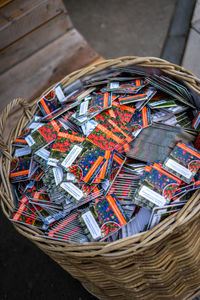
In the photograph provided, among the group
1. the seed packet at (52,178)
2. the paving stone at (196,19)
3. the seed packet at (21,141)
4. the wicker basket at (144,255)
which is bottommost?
the wicker basket at (144,255)

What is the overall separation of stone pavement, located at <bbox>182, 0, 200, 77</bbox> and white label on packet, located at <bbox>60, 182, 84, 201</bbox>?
1.46 metres

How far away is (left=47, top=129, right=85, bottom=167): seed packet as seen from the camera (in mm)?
1308

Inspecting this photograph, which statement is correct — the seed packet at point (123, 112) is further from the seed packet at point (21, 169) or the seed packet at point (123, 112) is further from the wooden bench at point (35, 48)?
the wooden bench at point (35, 48)

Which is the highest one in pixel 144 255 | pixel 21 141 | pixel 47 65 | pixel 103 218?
pixel 47 65

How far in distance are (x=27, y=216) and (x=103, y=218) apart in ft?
1.15

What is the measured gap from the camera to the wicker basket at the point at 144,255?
1.01 meters

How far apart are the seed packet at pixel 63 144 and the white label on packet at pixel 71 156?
1 cm

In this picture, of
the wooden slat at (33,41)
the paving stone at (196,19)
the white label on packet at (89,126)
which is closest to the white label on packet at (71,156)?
the white label on packet at (89,126)

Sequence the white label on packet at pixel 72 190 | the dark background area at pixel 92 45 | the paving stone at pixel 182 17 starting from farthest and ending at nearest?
the paving stone at pixel 182 17 < the dark background area at pixel 92 45 < the white label on packet at pixel 72 190

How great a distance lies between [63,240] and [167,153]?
0.57 m

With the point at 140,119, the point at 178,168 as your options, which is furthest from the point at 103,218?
the point at 140,119

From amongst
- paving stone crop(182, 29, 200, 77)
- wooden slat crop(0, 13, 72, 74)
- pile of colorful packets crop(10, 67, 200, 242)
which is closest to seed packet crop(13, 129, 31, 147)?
pile of colorful packets crop(10, 67, 200, 242)

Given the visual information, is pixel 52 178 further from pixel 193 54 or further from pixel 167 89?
pixel 193 54

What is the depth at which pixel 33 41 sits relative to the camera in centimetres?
220
